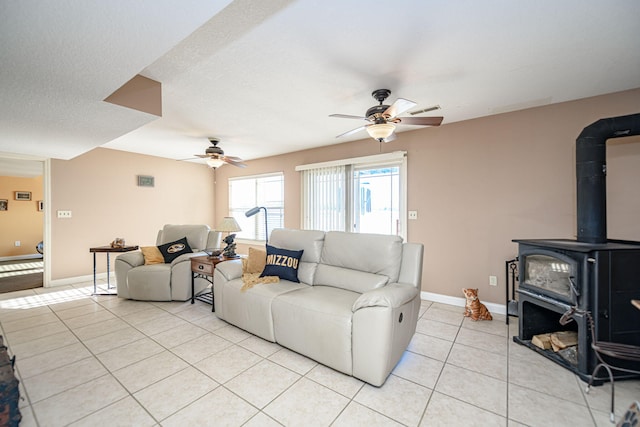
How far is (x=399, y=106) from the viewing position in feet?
7.22

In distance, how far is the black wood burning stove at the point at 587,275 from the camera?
196 centimetres

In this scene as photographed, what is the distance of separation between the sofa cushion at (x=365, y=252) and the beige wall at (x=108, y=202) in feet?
15.1

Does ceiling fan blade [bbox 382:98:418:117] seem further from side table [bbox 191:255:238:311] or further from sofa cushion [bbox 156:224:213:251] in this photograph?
sofa cushion [bbox 156:224:213:251]

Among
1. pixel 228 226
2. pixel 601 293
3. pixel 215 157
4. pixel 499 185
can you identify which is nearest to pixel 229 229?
pixel 228 226

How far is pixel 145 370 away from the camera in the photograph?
2.10 meters

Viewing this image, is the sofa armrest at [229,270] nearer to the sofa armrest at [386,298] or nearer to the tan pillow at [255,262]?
the tan pillow at [255,262]

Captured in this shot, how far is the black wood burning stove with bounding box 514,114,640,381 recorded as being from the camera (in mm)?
1962

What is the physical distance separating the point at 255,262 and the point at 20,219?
8596mm

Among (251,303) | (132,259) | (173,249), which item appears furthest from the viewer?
(173,249)

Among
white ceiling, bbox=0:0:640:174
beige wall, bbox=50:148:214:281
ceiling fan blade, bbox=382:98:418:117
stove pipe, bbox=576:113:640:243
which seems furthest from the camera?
beige wall, bbox=50:148:214:281

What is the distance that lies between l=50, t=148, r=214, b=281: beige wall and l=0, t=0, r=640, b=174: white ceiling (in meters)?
1.51

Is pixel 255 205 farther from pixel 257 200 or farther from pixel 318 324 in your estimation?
pixel 318 324

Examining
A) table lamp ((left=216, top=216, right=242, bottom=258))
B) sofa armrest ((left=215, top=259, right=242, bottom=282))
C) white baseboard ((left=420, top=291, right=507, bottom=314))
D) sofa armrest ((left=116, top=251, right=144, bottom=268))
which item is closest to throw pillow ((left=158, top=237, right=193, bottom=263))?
sofa armrest ((left=116, top=251, right=144, bottom=268))

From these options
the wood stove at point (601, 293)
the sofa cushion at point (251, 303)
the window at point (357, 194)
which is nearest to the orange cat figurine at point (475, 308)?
the wood stove at point (601, 293)
